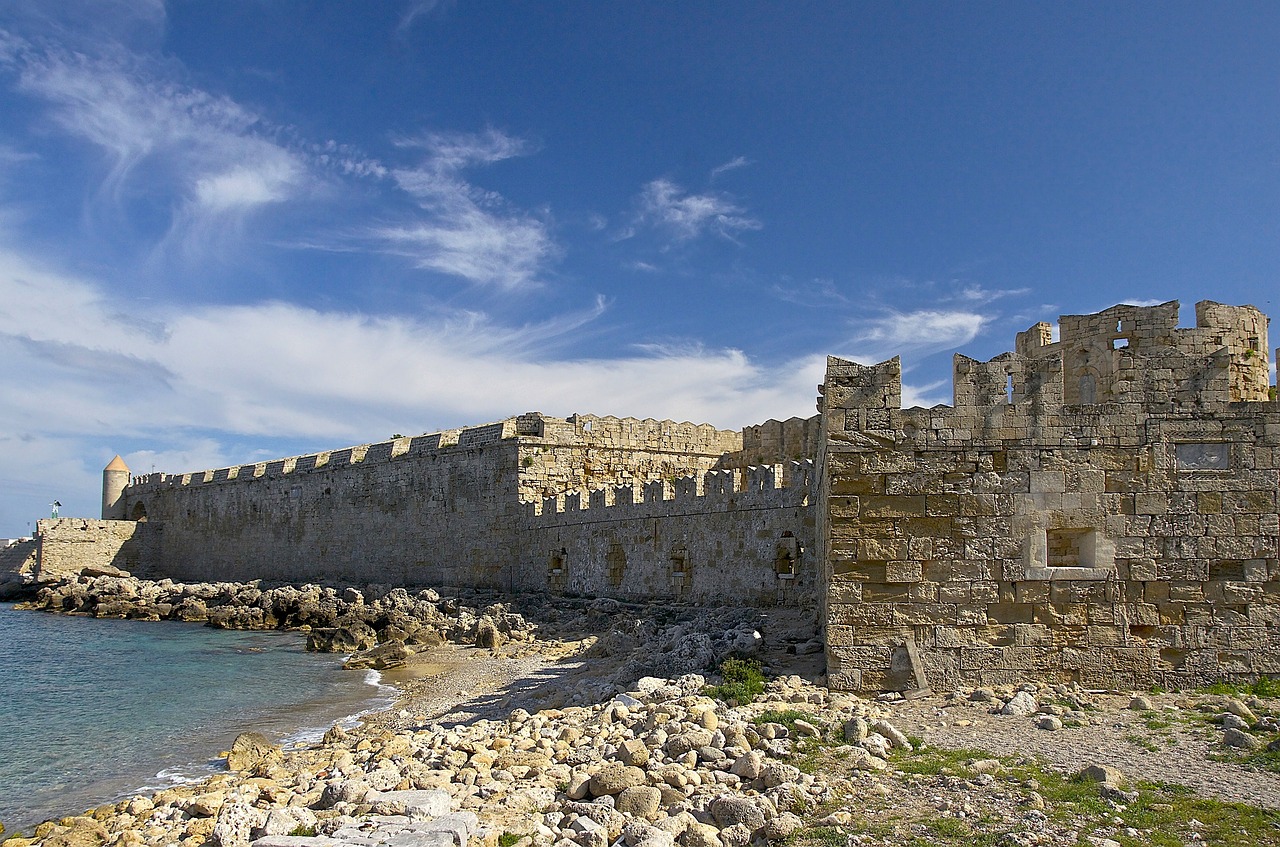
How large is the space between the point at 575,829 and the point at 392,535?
78.7 ft

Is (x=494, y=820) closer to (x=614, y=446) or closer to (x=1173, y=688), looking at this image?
(x=1173, y=688)

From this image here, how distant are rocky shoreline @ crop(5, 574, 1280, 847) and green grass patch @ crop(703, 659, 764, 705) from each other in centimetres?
11

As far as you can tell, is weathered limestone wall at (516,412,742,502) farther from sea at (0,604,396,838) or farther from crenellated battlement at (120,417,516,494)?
sea at (0,604,396,838)

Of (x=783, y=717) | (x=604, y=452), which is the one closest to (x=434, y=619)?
(x=604, y=452)


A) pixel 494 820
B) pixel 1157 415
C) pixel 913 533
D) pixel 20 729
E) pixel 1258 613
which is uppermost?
pixel 1157 415

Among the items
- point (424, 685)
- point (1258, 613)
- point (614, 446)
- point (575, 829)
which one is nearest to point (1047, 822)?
point (575, 829)

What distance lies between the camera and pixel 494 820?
5383mm

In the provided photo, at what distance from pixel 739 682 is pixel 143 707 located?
10959 millimetres

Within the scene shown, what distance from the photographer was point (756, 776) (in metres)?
5.52

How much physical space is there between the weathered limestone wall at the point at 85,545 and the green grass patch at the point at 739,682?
38.2m

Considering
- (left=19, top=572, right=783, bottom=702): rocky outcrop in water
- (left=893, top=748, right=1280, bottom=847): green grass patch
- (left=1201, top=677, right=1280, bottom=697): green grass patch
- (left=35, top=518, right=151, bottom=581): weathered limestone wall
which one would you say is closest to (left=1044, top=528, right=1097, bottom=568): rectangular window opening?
(left=1201, top=677, right=1280, bottom=697): green grass patch

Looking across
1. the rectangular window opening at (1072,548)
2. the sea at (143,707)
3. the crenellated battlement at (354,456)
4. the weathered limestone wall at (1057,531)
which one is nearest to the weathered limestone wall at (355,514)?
the crenellated battlement at (354,456)

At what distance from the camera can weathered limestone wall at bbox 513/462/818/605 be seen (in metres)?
14.3

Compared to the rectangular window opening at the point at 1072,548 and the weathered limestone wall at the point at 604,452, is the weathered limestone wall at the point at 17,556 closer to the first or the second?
the weathered limestone wall at the point at 604,452
